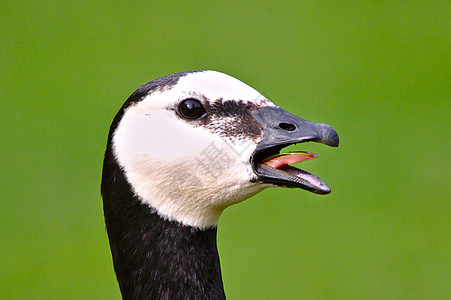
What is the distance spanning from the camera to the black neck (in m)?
1.93

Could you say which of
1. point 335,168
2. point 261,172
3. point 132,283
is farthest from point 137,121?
point 335,168

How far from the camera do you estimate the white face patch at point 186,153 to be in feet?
6.07

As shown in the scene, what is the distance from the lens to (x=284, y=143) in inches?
72.7

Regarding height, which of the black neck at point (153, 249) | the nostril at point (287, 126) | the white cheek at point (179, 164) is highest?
the nostril at point (287, 126)

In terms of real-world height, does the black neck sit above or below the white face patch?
below

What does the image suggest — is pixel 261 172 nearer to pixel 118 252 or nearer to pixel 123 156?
pixel 123 156

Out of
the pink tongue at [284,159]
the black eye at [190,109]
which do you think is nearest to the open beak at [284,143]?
the pink tongue at [284,159]

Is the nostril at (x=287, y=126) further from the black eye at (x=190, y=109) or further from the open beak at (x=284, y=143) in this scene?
the black eye at (x=190, y=109)

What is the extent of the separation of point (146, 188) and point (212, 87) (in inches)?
13.4

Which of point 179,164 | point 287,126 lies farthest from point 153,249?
point 287,126

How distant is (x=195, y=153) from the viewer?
6.06 feet

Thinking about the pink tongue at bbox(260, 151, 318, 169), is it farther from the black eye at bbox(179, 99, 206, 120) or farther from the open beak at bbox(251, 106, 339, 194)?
the black eye at bbox(179, 99, 206, 120)

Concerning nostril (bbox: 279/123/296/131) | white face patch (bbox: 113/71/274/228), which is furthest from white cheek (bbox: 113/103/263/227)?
nostril (bbox: 279/123/296/131)

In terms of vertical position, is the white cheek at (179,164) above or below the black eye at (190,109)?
below
